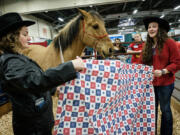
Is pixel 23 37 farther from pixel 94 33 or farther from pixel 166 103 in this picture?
pixel 166 103

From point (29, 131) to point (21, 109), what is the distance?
0.23 metres

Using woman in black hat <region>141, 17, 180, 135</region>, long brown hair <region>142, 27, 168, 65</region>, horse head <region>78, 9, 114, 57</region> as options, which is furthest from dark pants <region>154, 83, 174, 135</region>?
horse head <region>78, 9, 114, 57</region>

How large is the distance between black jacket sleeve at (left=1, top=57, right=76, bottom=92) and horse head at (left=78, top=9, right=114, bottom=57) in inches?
58.7

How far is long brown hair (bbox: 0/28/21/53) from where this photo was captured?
913 mm

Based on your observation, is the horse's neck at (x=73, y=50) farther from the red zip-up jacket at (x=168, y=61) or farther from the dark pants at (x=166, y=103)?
the dark pants at (x=166, y=103)

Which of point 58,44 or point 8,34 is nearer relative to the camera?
point 8,34

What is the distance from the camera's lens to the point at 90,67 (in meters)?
1.18

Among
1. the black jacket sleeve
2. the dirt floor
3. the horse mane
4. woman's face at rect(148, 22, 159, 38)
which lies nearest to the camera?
the black jacket sleeve

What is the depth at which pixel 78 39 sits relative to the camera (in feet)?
7.37

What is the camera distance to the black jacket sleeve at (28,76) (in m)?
0.76

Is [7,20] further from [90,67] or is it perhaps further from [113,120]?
[113,120]

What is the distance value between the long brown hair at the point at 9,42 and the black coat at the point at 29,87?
6 centimetres

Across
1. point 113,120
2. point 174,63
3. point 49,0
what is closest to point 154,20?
point 174,63

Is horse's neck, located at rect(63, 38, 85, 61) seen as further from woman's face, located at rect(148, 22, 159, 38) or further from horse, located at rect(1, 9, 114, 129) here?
woman's face, located at rect(148, 22, 159, 38)
